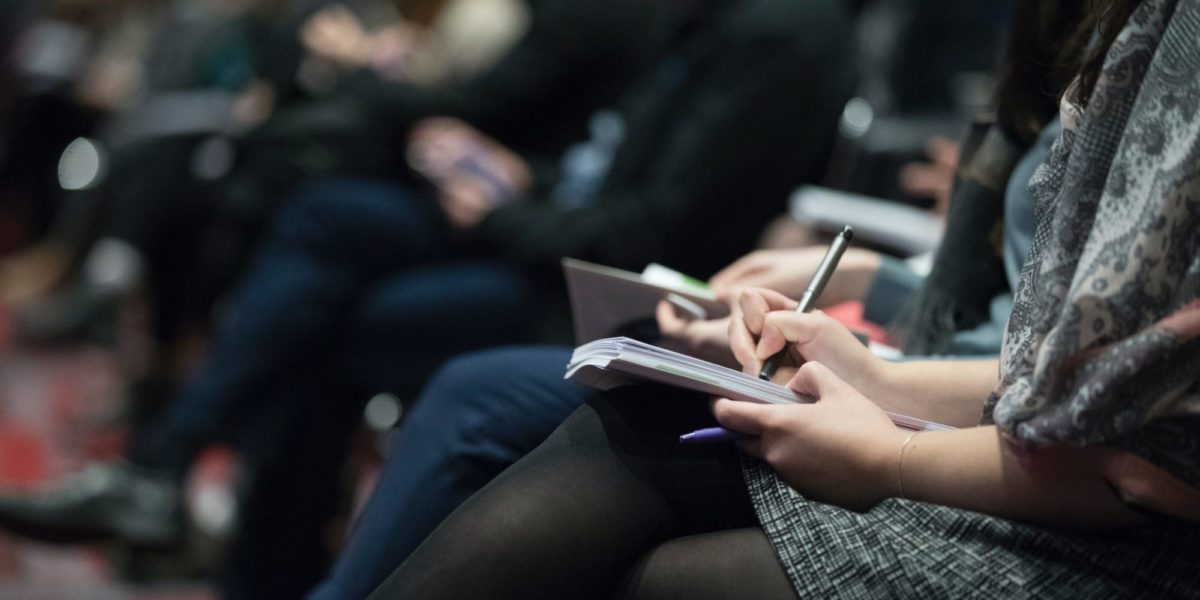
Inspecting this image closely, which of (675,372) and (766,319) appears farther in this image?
(766,319)

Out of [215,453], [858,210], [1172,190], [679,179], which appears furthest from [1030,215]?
[215,453]

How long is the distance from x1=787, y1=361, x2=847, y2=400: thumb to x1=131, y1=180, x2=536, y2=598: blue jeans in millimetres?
1088

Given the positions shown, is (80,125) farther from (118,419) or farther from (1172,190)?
(1172,190)

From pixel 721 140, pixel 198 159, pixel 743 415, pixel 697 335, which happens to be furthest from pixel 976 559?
pixel 198 159

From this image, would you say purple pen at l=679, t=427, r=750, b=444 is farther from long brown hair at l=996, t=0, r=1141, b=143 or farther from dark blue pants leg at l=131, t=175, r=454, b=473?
dark blue pants leg at l=131, t=175, r=454, b=473

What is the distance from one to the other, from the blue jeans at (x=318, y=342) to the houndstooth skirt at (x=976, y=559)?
117 cm

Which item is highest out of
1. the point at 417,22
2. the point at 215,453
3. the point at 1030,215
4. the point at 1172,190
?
the point at 1172,190

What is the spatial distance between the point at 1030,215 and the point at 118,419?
2.28 m

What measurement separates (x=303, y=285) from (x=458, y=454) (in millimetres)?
1072

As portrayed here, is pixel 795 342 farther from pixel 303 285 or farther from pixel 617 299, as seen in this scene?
pixel 303 285

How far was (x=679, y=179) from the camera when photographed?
1.76 meters

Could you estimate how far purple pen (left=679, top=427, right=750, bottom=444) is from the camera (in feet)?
2.75

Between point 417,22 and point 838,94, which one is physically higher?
point 838,94

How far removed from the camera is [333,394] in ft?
6.68
